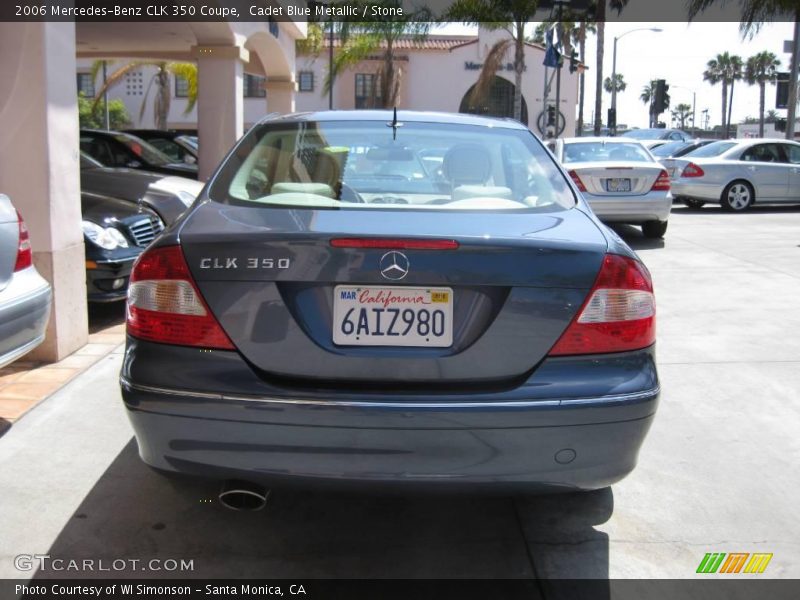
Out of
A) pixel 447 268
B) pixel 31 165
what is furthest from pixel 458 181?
pixel 31 165

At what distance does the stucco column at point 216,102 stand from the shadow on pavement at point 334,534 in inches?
357

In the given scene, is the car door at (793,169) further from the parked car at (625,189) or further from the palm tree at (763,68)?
the palm tree at (763,68)

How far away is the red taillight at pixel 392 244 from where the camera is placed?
259 centimetres

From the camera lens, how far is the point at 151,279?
2.74 metres

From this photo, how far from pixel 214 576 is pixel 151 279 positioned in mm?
1023

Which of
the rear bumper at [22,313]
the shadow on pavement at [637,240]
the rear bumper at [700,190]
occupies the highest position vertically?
the rear bumper at [700,190]

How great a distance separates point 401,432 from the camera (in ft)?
8.29

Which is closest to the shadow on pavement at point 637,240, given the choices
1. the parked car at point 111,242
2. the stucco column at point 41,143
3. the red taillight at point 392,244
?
the parked car at point 111,242

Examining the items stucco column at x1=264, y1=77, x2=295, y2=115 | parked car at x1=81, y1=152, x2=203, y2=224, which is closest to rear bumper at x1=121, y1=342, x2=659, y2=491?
parked car at x1=81, y1=152, x2=203, y2=224

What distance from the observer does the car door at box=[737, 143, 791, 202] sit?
16266mm

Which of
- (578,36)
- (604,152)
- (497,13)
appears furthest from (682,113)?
(604,152)

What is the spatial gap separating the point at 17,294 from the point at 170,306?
5.74 feet

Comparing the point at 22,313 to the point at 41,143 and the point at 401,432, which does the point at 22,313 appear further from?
the point at 401,432

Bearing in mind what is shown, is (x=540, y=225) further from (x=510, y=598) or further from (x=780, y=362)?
(x=780, y=362)
